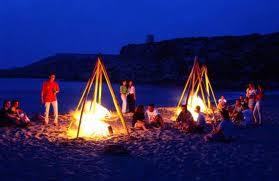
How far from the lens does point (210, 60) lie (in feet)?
251

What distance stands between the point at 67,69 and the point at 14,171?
425 feet

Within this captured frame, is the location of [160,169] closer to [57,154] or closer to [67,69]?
[57,154]

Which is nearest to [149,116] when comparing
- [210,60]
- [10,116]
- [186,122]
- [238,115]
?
[186,122]

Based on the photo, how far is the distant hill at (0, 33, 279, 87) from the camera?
6844 cm

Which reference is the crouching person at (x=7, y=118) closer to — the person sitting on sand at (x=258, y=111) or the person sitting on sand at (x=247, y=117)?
the person sitting on sand at (x=247, y=117)

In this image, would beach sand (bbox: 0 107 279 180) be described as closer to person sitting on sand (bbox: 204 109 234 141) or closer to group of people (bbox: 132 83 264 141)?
person sitting on sand (bbox: 204 109 234 141)

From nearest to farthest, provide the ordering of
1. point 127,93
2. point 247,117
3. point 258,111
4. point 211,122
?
point 247,117, point 258,111, point 211,122, point 127,93

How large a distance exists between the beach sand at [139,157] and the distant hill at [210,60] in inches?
1964

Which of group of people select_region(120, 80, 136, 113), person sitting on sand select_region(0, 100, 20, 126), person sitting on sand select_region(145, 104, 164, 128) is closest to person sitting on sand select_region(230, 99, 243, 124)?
person sitting on sand select_region(145, 104, 164, 128)

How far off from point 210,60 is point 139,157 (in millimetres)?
68617

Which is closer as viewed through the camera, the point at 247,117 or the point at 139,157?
the point at 139,157

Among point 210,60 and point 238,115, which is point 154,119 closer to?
point 238,115

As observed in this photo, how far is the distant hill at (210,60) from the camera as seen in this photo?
68.4 metres

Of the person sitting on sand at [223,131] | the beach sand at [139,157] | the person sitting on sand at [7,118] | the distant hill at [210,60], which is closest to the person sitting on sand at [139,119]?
the beach sand at [139,157]
